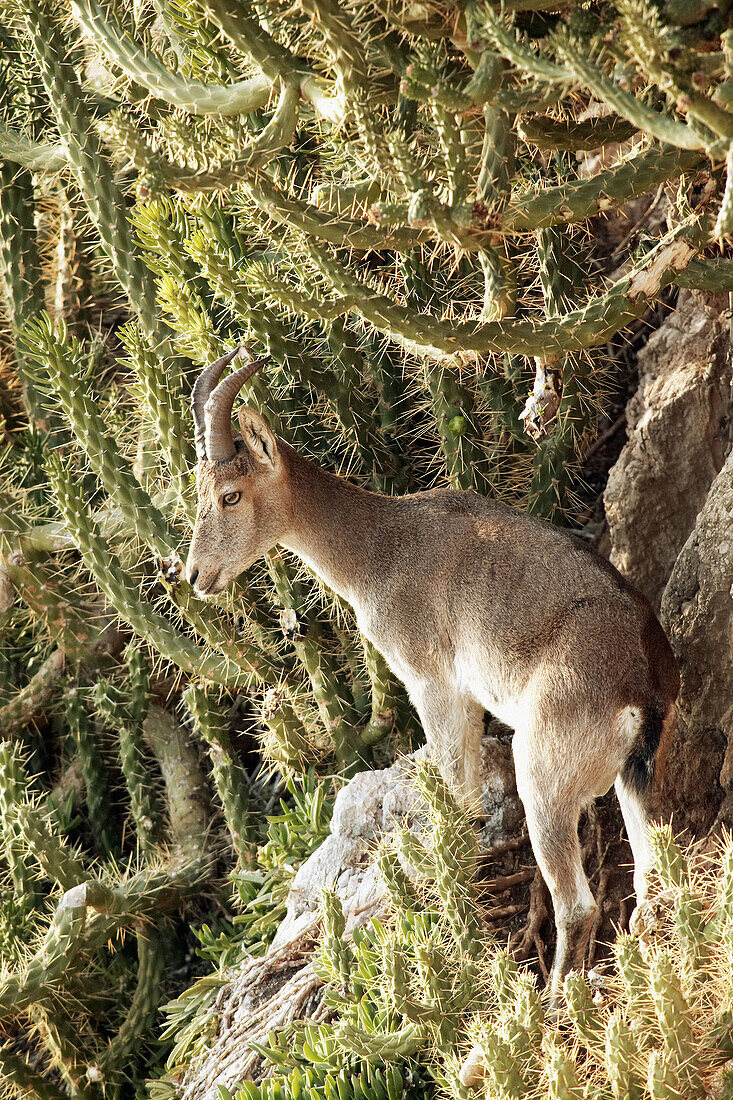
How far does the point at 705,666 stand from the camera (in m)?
6.10

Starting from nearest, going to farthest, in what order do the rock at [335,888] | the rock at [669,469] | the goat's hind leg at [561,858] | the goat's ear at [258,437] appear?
the goat's hind leg at [561,858] → the goat's ear at [258,437] → the rock at [335,888] → the rock at [669,469]

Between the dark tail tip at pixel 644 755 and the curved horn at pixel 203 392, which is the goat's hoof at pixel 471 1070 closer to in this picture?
the dark tail tip at pixel 644 755

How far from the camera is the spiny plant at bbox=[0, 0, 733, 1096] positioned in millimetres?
4539

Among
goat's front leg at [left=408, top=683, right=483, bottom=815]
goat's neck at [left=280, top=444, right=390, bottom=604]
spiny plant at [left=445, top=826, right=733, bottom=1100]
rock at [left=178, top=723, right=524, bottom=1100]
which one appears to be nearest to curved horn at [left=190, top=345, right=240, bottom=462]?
goat's neck at [left=280, top=444, right=390, bottom=604]

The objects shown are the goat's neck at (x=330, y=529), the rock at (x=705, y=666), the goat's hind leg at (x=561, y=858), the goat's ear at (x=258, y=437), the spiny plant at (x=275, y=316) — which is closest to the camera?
the spiny plant at (x=275, y=316)

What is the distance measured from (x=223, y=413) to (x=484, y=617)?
Result: 65.6 inches

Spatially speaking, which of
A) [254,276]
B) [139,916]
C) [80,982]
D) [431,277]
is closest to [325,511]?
[254,276]

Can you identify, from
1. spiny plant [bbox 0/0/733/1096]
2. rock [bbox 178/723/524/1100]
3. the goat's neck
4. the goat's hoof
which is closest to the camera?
the goat's hoof

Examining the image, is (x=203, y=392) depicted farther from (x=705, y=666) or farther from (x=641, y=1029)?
(x=641, y=1029)

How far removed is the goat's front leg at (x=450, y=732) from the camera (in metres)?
5.84

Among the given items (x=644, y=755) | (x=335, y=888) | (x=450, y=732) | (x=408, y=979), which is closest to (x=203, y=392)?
(x=450, y=732)

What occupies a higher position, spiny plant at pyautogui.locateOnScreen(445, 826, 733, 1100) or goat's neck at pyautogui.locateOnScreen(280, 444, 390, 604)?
goat's neck at pyautogui.locateOnScreen(280, 444, 390, 604)

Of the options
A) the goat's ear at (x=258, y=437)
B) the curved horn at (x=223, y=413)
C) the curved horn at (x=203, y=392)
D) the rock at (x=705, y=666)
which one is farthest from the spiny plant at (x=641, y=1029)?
the curved horn at (x=203, y=392)

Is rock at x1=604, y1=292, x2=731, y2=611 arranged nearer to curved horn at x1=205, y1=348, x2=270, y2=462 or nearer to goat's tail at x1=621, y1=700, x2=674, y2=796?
goat's tail at x1=621, y1=700, x2=674, y2=796
